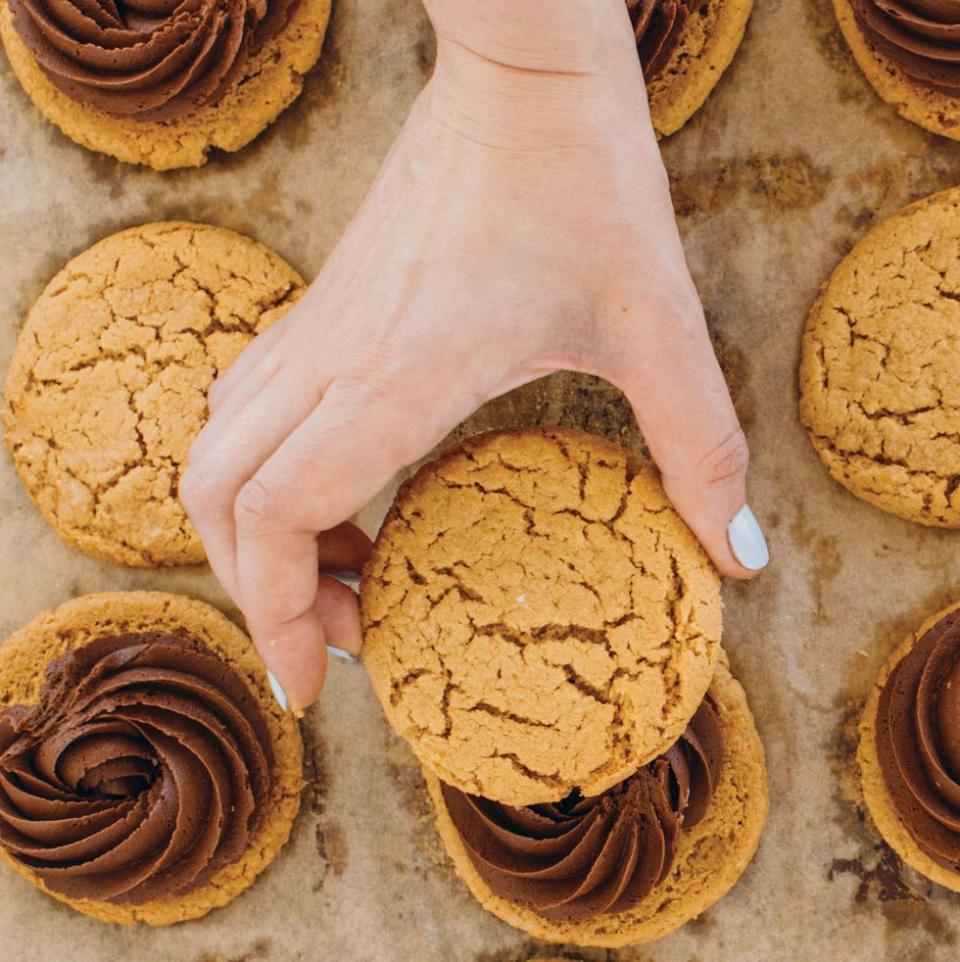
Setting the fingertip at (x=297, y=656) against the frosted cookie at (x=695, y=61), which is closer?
the fingertip at (x=297, y=656)

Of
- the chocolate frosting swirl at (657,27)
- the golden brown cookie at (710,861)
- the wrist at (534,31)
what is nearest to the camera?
the wrist at (534,31)

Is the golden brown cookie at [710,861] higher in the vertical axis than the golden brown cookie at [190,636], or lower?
lower

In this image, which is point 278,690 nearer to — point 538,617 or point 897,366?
point 538,617

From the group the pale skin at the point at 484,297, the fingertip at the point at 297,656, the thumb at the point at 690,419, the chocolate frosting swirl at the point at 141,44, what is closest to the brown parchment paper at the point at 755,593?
the chocolate frosting swirl at the point at 141,44

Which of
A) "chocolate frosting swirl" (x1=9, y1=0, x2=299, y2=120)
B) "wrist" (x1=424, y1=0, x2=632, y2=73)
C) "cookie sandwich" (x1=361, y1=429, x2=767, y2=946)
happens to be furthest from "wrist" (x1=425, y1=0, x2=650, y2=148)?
"chocolate frosting swirl" (x1=9, y1=0, x2=299, y2=120)

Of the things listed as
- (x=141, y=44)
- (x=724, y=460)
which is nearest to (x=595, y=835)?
(x=724, y=460)

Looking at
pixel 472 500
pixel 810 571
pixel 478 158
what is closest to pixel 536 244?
pixel 478 158

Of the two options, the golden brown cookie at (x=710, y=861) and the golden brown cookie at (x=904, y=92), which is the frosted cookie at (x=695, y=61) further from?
the golden brown cookie at (x=710, y=861)

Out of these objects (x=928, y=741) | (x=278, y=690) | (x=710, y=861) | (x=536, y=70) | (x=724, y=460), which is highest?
(x=536, y=70)
